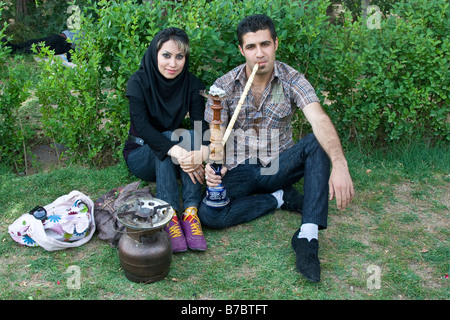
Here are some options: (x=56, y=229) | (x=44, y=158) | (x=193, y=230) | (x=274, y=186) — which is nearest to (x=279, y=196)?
(x=274, y=186)

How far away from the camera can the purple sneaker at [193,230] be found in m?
3.22

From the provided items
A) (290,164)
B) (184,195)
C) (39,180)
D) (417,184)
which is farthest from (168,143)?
(417,184)

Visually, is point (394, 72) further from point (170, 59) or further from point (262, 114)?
point (170, 59)

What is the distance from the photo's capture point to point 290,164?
138 inches

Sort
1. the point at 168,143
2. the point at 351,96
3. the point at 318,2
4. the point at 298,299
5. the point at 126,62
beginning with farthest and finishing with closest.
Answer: the point at 351,96
the point at 318,2
the point at 126,62
the point at 168,143
the point at 298,299

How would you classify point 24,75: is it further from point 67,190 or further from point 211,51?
point 211,51

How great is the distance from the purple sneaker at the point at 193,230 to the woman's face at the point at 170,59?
1052 millimetres

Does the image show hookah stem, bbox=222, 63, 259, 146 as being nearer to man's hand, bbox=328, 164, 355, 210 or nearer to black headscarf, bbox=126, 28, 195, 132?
black headscarf, bbox=126, 28, 195, 132

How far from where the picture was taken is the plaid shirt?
357cm

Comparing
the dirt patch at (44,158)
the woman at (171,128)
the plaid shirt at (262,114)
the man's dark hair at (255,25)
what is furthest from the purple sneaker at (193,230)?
the dirt patch at (44,158)

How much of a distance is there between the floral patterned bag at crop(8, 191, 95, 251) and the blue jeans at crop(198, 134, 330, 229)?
85 cm

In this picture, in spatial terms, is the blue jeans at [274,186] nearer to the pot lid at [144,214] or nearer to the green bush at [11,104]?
the pot lid at [144,214]

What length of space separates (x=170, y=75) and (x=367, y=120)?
2.16 metres

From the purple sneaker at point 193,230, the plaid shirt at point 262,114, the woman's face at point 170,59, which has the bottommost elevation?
the purple sneaker at point 193,230
